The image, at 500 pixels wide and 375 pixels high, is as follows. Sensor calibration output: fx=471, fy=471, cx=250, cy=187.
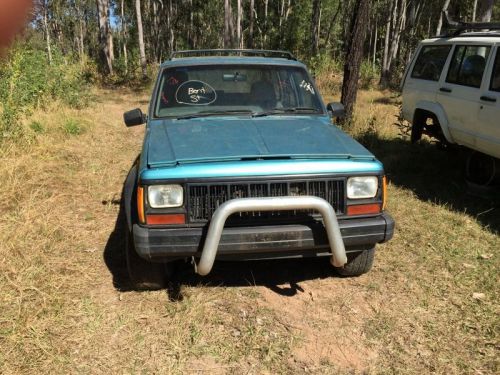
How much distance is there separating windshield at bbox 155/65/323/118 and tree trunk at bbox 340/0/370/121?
4.45 meters

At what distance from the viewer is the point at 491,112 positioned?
17.1 feet

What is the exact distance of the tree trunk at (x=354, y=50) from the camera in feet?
27.2

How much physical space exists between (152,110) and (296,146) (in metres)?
1.58

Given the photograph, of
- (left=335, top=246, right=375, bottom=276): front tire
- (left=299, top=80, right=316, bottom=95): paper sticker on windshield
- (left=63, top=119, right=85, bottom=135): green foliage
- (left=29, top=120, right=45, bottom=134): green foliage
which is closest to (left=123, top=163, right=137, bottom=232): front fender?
(left=335, top=246, right=375, bottom=276): front tire

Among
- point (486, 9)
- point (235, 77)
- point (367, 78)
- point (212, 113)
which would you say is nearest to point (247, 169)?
point (212, 113)

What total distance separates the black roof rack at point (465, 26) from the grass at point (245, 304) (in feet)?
7.20

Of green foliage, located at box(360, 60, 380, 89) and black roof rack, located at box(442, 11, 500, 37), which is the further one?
green foliage, located at box(360, 60, 380, 89)

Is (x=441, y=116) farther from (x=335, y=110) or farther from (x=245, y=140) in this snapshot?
(x=245, y=140)

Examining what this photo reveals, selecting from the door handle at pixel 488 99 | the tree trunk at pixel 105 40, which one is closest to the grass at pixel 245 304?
the door handle at pixel 488 99

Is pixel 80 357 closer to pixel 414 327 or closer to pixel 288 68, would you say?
pixel 414 327

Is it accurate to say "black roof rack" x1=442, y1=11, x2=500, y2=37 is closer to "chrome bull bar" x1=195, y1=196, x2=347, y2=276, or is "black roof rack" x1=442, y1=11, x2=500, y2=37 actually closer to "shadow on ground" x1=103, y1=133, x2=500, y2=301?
"shadow on ground" x1=103, y1=133, x2=500, y2=301

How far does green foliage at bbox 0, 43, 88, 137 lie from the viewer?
713 centimetres

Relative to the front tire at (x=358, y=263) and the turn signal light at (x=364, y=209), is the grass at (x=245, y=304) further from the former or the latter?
the turn signal light at (x=364, y=209)

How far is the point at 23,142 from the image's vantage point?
270 inches
